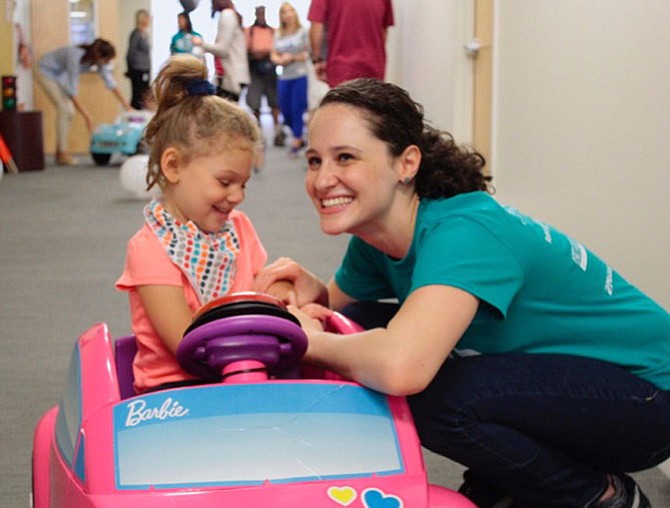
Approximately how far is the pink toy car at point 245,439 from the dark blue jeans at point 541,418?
0.22 meters

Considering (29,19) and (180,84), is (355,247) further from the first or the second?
(29,19)

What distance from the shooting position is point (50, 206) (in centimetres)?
662

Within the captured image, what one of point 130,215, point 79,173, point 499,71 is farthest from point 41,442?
point 79,173

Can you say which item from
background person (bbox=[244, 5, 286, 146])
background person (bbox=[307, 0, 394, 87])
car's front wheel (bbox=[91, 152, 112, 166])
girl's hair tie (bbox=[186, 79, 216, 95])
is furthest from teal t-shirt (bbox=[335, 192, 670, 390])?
background person (bbox=[244, 5, 286, 146])

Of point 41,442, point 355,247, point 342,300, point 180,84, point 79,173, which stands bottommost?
point 79,173

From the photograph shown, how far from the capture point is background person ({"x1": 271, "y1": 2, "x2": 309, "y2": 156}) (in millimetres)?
10094

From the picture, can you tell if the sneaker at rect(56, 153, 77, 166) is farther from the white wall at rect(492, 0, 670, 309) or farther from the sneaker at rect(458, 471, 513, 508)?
the sneaker at rect(458, 471, 513, 508)

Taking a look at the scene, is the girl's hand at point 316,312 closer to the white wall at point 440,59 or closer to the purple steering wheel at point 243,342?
the purple steering wheel at point 243,342

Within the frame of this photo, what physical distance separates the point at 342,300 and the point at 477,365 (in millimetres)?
484

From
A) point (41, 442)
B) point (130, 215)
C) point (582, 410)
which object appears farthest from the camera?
point (130, 215)

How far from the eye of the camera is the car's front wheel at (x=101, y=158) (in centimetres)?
953

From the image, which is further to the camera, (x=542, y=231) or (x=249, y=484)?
(x=542, y=231)

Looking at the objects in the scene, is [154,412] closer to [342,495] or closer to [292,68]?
[342,495]

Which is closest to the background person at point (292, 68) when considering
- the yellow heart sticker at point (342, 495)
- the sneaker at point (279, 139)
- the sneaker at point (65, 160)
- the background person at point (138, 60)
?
the sneaker at point (279, 139)
